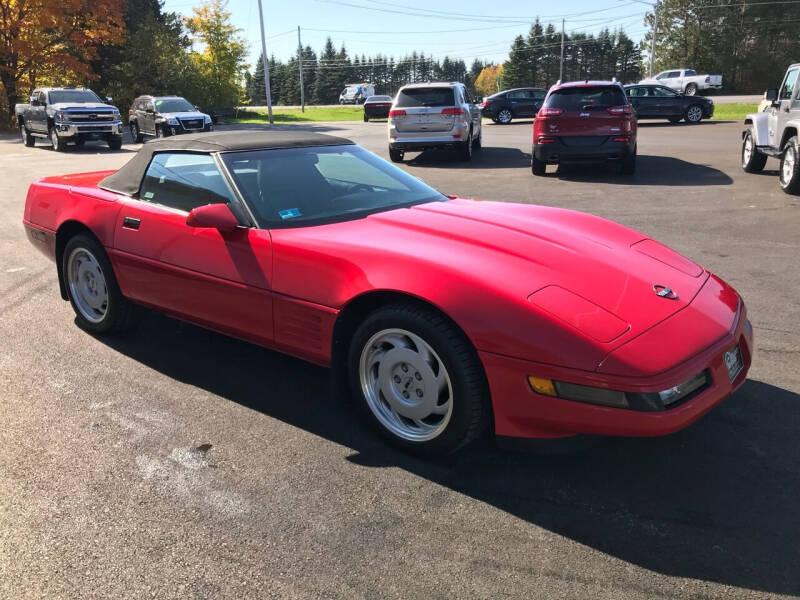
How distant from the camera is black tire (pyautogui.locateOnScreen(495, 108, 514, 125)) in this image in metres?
28.9

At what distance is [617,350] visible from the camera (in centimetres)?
246

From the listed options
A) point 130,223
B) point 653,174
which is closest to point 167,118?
point 653,174

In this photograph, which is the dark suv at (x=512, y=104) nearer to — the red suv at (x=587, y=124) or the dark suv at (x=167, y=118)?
the dark suv at (x=167, y=118)

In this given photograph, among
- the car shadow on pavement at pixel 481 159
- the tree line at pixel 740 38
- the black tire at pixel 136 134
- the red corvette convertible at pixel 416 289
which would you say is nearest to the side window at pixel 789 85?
the car shadow on pavement at pixel 481 159

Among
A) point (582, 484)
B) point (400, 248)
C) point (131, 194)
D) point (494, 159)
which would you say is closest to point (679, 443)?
point (582, 484)

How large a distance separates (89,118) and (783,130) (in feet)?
63.8

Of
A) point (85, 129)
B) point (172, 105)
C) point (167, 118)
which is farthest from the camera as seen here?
point (172, 105)

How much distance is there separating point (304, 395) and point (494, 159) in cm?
1308

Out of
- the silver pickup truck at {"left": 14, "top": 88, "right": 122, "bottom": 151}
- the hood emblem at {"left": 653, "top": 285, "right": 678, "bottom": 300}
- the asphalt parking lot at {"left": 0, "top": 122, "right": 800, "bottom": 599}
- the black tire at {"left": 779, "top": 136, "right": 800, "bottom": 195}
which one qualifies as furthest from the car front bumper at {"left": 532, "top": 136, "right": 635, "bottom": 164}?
the silver pickup truck at {"left": 14, "top": 88, "right": 122, "bottom": 151}

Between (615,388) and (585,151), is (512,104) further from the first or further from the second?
(615,388)

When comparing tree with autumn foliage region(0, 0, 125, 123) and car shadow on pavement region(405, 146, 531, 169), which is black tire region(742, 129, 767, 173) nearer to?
car shadow on pavement region(405, 146, 531, 169)

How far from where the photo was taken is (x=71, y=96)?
22250mm

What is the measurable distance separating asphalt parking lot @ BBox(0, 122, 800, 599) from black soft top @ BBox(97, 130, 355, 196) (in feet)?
3.51

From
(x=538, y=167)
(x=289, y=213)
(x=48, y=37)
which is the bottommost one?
(x=538, y=167)
